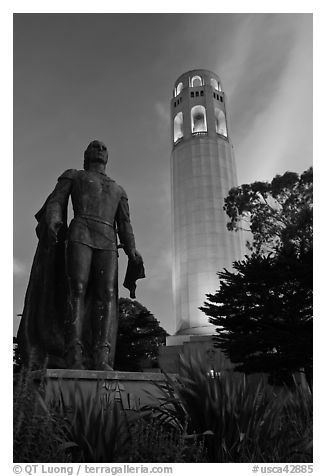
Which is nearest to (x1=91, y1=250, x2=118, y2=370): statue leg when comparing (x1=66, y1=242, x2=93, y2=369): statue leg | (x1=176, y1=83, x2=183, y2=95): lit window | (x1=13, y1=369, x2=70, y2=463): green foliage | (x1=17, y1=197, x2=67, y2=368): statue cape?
(x1=66, y1=242, x2=93, y2=369): statue leg

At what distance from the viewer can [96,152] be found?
6.81 meters

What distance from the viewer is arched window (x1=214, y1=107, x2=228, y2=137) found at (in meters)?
46.3

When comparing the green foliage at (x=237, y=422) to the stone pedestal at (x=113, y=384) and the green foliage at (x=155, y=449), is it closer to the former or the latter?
the green foliage at (x=155, y=449)

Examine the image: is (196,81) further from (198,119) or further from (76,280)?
(76,280)

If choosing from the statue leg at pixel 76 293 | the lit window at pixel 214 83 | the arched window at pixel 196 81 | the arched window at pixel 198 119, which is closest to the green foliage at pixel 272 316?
the statue leg at pixel 76 293

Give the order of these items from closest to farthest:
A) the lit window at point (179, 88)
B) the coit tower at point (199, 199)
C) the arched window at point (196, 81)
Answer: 1. the coit tower at point (199, 199)
2. the arched window at point (196, 81)
3. the lit window at point (179, 88)

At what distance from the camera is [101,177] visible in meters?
6.71

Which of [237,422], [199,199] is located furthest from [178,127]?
[237,422]

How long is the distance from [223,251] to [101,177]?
1386 inches

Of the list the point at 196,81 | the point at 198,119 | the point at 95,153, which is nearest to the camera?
the point at 95,153

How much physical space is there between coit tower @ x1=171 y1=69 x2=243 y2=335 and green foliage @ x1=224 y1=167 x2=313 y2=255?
14.6 meters

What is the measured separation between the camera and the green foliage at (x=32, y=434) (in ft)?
11.2

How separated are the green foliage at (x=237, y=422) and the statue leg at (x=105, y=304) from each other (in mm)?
1490

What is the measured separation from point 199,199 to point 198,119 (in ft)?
30.0
